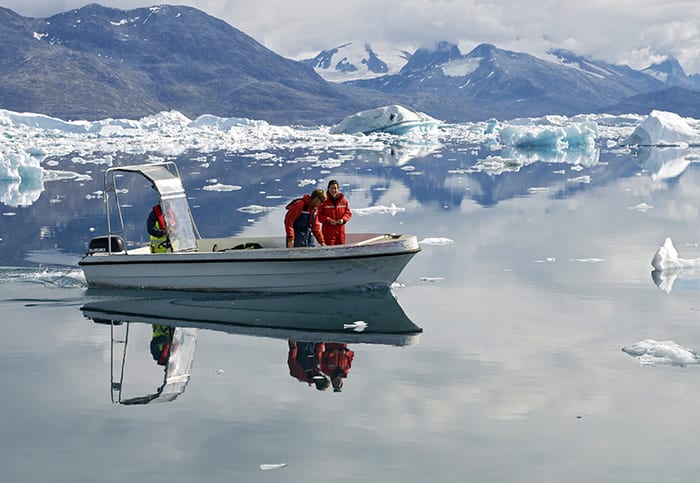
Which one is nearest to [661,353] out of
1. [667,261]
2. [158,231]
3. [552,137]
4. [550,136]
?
[667,261]

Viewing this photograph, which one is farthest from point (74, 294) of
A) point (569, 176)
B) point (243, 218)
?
point (569, 176)

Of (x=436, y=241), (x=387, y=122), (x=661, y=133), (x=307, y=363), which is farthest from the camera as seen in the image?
(x=387, y=122)

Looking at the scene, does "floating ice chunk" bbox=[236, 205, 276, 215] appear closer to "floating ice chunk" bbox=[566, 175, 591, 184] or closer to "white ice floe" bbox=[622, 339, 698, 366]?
"floating ice chunk" bbox=[566, 175, 591, 184]

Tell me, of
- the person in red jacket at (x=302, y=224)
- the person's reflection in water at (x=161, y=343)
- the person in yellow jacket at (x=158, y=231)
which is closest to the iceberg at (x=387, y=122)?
the person in yellow jacket at (x=158, y=231)

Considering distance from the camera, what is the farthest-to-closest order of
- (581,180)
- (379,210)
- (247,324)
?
1. (581,180)
2. (379,210)
3. (247,324)

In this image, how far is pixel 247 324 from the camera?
1126 cm

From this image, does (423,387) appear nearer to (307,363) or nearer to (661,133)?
(307,363)

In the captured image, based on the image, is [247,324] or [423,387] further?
[247,324]

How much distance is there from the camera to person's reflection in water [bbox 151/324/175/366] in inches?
382

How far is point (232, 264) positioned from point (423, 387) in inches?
192

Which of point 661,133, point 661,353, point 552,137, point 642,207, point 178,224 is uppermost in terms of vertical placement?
point 661,133

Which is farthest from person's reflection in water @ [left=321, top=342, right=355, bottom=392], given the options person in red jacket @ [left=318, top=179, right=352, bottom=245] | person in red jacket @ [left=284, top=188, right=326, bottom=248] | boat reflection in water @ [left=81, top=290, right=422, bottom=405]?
person in red jacket @ [left=318, top=179, right=352, bottom=245]

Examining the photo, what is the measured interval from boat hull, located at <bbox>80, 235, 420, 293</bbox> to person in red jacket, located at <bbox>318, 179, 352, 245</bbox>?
1.91ft

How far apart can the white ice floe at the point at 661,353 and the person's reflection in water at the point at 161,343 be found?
484cm
